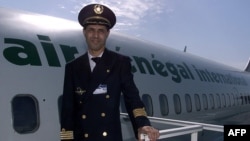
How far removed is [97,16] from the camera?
3.42 meters

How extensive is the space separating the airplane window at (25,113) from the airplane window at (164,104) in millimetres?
4935

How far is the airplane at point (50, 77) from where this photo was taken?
220 inches

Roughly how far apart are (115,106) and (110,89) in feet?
0.64

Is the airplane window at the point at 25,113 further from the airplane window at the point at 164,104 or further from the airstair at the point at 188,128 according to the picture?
the airplane window at the point at 164,104

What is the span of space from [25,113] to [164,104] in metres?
5.33

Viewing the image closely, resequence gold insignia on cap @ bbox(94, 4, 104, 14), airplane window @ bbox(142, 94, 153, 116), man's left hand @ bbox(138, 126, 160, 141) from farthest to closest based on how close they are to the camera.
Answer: airplane window @ bbox(142, 94, 153, 116) < gold insignia on cap @ bbox(94, 4, 104, 14) < man's left hand @ bbox(138, 126, 160, 141)

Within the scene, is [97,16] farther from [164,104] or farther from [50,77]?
[164,104]

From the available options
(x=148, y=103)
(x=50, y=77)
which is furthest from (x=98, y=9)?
(x=148, y=103)

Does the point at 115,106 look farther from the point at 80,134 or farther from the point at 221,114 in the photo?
the point at 221,114

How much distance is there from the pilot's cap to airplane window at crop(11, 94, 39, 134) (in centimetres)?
277

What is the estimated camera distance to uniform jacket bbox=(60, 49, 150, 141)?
11.1ft

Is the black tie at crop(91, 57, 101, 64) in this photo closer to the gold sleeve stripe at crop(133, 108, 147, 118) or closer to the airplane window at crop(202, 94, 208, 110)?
the gold sleeve stripe at crop(133, 108, 147, 118)

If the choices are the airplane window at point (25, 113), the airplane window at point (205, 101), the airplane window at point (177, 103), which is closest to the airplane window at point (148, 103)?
the airplane window at point (177, 103)

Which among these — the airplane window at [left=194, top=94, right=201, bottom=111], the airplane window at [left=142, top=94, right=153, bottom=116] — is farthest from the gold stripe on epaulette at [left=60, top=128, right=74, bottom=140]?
the airplane window at [left=194, top=94, right=201, bottom=111]
